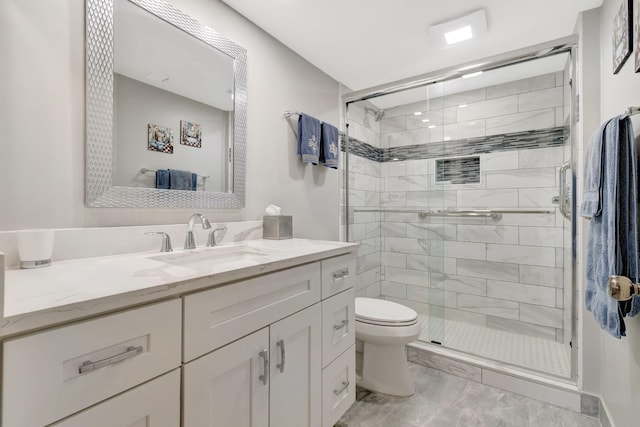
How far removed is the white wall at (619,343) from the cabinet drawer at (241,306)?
1246mm

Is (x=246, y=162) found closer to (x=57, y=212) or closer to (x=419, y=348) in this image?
(x=57, y=212)

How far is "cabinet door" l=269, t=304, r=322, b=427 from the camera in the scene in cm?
105

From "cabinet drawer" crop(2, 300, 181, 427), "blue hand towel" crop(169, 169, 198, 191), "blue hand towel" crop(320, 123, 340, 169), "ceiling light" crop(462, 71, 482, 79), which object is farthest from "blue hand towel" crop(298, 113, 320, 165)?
"cabinet drawer" crop(2, 300, 181, 427)

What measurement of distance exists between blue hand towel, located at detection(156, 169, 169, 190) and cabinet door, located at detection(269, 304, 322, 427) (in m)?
0.78

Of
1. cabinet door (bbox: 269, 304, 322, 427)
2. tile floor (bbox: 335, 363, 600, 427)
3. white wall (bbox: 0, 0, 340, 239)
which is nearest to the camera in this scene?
white wall (bbox: 0, 0, 340, 239)

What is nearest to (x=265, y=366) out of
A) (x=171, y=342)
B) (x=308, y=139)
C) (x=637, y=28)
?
(x=171, y=342)

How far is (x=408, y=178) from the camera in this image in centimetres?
287

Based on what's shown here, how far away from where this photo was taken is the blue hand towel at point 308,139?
1.97 metres

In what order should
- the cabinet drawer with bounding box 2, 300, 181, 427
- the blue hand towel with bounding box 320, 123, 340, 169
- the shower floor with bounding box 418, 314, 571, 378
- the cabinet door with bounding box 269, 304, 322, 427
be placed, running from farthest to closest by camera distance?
1. the blue hand towel with bounding box 320, 123, 340, 169
2. the shower floor with bounding box 418, 314, 571, 378
3. the cabinet door with bounding box 269, 304, 322, 427
4. the cabinet drawer with bounding box 2, 300, 181, 427

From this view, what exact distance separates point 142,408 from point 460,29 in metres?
2.21

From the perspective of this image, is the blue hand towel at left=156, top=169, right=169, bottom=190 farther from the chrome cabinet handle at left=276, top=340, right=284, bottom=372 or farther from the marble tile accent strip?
the marble tile accent strip

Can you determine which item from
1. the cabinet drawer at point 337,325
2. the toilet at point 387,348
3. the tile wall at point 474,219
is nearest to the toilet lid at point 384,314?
the toilet at point 387,348

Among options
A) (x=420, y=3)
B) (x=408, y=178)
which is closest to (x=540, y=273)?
(x=408, y=178)

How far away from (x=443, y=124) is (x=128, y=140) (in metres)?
2.43
